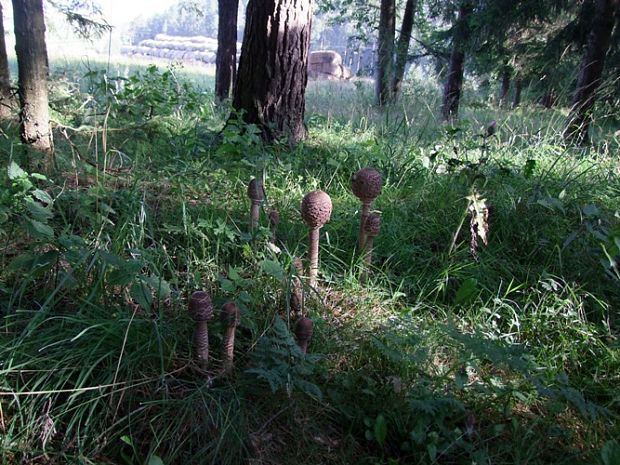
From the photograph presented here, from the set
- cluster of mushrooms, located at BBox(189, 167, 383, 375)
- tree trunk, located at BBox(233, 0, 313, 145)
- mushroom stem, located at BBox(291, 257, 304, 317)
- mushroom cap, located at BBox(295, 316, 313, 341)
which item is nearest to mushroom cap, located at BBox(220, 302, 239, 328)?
cluster of mushrooms, located at BBox(189, 167, 383, 375)

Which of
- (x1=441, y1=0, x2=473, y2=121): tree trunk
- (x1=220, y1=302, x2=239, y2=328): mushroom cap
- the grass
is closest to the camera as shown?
the grass

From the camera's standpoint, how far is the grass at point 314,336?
1.83 meters

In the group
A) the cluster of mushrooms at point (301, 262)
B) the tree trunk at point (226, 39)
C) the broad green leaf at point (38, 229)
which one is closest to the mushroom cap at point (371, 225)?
the cluster of mushrooms at point (301, 262)

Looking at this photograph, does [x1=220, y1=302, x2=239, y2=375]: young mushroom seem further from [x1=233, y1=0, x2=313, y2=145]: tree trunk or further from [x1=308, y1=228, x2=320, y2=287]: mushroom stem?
[x1=233, y1=0, x2=313, y2=145]: tree trunk

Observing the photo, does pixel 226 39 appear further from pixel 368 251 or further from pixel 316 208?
pixel 316 208

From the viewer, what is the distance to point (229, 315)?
6.45 feet

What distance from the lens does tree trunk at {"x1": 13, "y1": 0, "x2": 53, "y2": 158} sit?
3379mm

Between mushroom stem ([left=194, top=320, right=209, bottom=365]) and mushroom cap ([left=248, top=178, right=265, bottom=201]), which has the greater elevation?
mushroom cap ([left=248, top=178, right=265, bottom=201])

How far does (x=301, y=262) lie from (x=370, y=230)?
47 cm

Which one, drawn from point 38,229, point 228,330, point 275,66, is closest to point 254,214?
point 228,330

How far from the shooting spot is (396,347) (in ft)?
7.32

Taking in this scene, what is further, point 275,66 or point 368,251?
point 275,66

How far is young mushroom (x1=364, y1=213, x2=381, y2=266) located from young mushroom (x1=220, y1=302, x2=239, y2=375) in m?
1.13

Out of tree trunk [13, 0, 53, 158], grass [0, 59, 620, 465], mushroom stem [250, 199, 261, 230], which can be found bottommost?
grass [0, 59, 620, 465]
